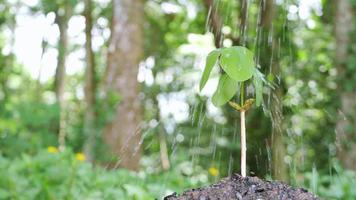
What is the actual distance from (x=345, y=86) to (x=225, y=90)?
210 inches

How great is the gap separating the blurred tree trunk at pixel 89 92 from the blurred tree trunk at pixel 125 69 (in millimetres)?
181

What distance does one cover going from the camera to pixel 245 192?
1.55 m

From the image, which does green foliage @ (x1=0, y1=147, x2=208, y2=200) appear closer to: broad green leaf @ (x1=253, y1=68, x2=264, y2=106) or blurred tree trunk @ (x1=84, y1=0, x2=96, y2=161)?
broad green leaf @ (x1=253, y1=68, x2=264, y2=106)

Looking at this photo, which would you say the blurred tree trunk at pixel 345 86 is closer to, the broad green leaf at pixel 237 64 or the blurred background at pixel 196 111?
the blurred background at pixel 196 111

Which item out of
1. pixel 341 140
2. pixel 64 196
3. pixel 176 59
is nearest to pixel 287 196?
pixel 64 196

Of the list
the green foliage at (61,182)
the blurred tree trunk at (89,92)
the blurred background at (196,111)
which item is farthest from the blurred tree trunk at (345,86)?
the green foliage at (61,182)

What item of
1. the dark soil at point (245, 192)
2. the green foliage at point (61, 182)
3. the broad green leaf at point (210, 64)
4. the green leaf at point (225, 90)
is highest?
the broad green leaf at point (210, 64)

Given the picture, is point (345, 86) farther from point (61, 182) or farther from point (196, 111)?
point (61, 182)

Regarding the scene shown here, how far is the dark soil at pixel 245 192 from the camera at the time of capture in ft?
5.04

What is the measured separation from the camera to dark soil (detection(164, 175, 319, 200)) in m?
1.54

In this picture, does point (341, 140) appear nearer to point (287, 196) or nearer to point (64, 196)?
point (64, 196)

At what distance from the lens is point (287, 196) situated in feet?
5.13

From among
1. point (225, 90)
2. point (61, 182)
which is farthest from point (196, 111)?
point (225, 90)

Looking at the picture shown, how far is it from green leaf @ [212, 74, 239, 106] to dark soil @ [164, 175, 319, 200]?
0.22 metres
